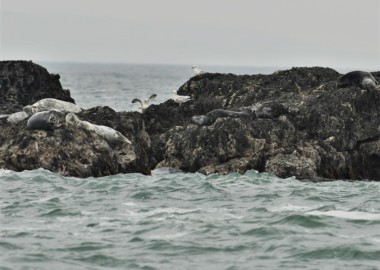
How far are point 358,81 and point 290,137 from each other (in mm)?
3944

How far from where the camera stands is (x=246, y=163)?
23266 millimetres

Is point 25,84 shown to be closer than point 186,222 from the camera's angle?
No

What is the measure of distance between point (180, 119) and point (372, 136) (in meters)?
6.79

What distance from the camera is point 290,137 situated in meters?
24.1

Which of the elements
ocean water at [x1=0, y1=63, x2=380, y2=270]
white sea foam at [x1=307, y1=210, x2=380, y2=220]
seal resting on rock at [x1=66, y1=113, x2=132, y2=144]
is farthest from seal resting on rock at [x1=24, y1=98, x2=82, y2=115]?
white sea foam at [x1=307, y1=210, x2=380, y2=220]

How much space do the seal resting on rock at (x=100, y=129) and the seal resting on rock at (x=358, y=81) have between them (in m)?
7.53

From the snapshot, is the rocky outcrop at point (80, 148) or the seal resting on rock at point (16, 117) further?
the seal resting on rock at point (16, 117)

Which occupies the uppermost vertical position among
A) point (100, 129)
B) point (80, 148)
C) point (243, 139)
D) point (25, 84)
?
point (25, 84)

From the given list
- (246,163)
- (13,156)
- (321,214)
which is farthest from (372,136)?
(13,156)

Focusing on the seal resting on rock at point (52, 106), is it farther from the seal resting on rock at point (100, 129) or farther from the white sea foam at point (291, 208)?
Result: the white sea foam at point (291, 208)

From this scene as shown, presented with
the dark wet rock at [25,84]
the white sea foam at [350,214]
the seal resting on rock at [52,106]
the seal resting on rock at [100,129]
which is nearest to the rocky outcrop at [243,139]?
the seal resting on rock at [100,129]

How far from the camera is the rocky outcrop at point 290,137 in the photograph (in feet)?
76.5

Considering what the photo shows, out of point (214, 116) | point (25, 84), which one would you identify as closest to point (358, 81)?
point (214, 116)

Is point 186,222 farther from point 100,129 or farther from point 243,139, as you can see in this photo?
point 100,129
